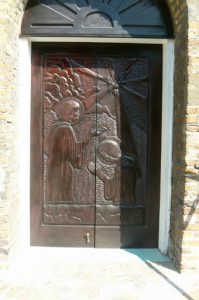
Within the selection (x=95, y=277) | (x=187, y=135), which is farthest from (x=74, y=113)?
(x=95, y=277)

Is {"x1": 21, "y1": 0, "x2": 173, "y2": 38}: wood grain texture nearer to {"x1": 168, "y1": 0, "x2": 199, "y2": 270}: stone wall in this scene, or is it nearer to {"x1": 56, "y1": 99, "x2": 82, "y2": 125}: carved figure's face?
{"x1": 168, "y1": 0, "x2": 199, "y2": 270}: stone wall

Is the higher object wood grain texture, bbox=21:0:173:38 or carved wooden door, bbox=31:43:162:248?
wood grain texture, bbox=21:0:173:38

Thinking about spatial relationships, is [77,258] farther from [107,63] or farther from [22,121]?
[107,63]

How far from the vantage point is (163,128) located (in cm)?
394

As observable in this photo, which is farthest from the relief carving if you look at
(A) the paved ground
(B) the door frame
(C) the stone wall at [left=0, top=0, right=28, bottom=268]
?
(A) the paved ground

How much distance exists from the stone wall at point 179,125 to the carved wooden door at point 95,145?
1.32ft

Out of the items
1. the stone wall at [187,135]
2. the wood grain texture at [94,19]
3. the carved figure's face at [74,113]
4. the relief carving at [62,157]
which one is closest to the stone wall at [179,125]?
the stone wall at [187,135]

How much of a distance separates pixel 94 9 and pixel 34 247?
281 cm

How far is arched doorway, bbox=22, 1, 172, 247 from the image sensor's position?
3.96m

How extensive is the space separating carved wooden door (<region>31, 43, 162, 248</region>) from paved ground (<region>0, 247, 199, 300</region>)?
→ 0.22 m

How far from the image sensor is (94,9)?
377cm

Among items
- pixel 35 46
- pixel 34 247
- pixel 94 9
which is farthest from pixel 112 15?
pixel 34 247

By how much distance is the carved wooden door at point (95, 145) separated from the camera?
3.96m

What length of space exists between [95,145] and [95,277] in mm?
1455
